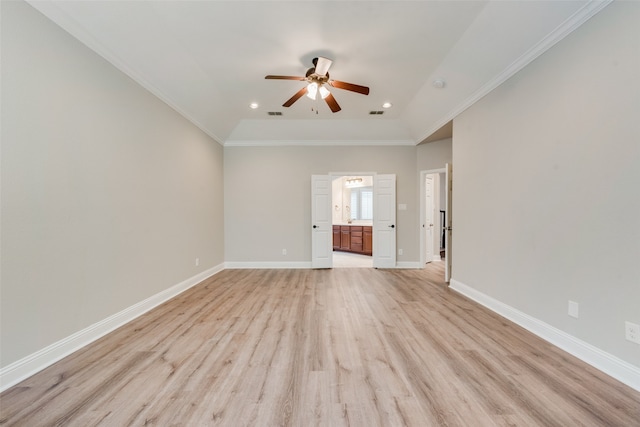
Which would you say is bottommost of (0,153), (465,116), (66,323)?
(66,323)

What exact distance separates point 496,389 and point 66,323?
11.3 feet

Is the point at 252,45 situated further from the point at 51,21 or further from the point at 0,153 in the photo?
the point at 0,153

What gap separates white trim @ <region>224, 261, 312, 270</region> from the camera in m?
5.72

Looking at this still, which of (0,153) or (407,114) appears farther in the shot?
(407,114)

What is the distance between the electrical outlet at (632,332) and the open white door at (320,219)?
14.5 ft

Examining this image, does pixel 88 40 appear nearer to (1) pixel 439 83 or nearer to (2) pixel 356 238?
(1) pixel 439 83

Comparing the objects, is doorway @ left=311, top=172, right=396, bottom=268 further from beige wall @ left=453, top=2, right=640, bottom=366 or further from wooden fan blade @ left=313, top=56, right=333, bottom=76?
wooden fan blade @ left=313, top=56, right=333, bottom=76

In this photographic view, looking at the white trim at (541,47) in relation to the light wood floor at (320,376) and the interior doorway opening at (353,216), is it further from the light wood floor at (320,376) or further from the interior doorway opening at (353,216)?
the interior doorway opening at (353,216)

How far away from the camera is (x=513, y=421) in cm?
148

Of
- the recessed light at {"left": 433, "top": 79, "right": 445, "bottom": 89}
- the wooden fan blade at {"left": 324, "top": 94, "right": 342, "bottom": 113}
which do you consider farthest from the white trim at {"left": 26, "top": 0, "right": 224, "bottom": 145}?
the recessed light at {"left": 433, "top": 79, "right": 445, "bottom": 89}

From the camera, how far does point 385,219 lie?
575cm

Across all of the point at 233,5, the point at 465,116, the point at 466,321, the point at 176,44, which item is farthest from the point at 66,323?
the point at 465,116

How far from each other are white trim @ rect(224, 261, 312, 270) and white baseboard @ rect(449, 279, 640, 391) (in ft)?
11.8

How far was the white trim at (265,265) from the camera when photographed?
5.72m
